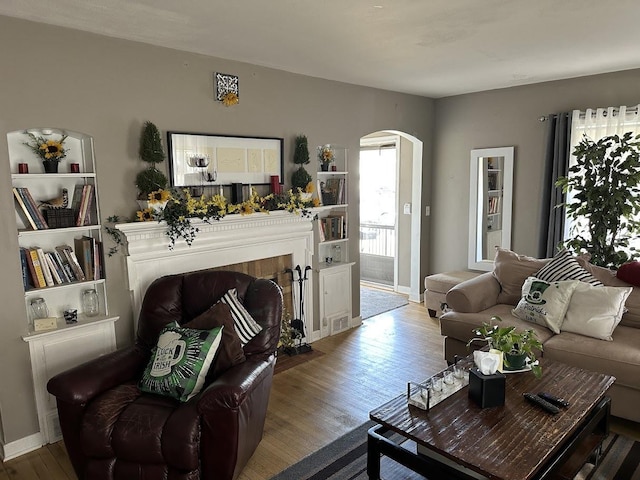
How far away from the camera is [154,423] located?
2.24 m

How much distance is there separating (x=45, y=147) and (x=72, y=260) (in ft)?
2.39

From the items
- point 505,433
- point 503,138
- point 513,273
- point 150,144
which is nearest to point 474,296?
point 513,273

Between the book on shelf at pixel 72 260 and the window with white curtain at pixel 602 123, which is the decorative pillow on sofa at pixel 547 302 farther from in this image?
the book on shelf at pixel 72 260

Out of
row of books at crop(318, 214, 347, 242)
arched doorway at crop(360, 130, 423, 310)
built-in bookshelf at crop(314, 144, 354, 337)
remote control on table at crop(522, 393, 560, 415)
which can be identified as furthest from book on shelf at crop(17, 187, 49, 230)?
arched doorway at crop(360, 130, 423, 310)

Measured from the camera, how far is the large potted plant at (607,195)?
12.7 feet

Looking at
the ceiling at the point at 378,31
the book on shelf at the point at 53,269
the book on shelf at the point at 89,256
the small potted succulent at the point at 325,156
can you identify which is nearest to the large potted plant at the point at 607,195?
the ceiling at the point at 378,31

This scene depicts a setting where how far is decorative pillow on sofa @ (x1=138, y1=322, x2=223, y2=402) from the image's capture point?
2.47m

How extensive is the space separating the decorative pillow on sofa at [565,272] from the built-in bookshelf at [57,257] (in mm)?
3259

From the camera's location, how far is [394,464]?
2633 mm

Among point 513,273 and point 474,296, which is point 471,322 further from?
point 513,273

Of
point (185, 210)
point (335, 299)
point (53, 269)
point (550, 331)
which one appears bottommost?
point (335, 299)

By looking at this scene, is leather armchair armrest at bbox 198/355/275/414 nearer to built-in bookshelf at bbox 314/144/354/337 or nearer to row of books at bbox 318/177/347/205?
built-in bookshelf at bbox 314/144/354/337

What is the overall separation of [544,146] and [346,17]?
3180 mm

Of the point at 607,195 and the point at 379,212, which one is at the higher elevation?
the point at 607,195
